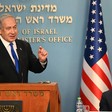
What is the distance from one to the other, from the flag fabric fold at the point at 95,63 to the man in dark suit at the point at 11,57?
1155 mm

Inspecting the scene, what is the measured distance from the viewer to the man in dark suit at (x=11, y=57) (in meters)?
2.74

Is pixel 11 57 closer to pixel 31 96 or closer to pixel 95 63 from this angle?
pixel 31 96

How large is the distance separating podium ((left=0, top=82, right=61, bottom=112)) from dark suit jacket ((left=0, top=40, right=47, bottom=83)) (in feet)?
2.38

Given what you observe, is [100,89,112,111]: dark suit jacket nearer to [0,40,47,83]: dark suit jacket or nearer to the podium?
the podium

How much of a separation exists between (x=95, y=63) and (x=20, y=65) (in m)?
1.41

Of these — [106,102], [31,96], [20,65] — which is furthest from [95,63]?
[31,96]

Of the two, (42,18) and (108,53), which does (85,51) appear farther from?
(42,18)

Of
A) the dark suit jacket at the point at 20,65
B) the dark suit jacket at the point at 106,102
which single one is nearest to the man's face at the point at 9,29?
the dark suit jacket at the point at 20,65

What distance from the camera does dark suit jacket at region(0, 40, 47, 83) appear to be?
8.98 ft

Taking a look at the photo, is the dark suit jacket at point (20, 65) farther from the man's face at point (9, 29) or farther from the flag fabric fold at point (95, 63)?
the flag fabric fold at point (95, 63)

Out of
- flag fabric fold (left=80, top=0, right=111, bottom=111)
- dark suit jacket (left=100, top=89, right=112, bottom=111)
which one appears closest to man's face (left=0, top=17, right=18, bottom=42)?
dark suit jacket (left=100, top=89, right=112, bottom=111)

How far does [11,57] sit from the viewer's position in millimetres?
2816

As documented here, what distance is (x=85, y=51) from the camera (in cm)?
403

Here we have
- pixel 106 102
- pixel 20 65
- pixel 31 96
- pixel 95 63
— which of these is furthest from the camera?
pixel 95 63
